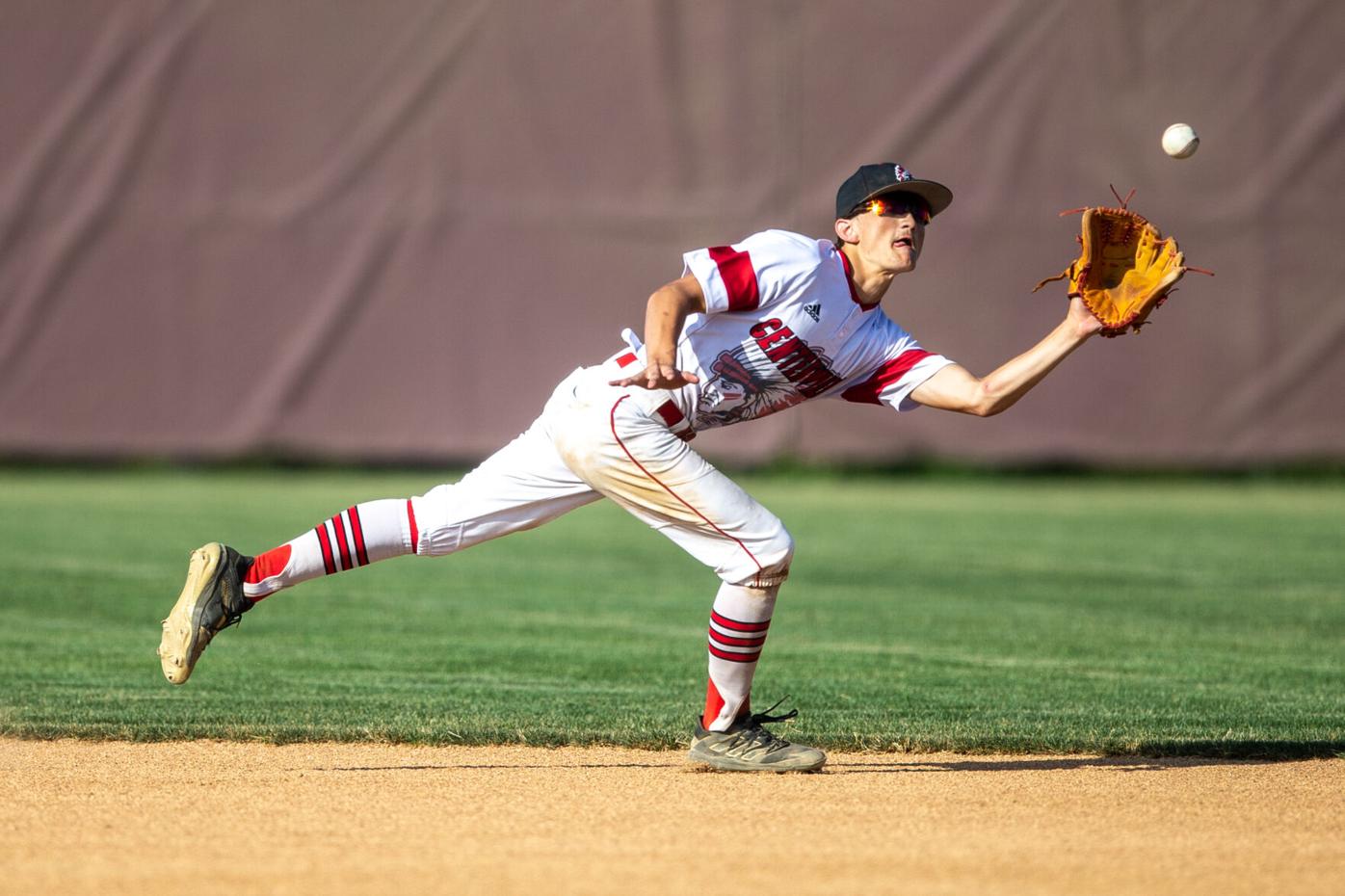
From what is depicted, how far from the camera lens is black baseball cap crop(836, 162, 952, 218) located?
14.9 feet

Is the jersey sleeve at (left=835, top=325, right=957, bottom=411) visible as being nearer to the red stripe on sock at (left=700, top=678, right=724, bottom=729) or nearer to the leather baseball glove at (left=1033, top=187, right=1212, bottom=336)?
the leather baseball glove at (left=1033, top=187, right=1212, bottom=336)

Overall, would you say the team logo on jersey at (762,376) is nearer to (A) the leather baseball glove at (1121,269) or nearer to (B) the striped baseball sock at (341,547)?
Result: (A) the leather baseball glove at (1121,269)

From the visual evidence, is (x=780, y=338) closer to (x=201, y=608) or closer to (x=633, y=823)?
(x=633, y=823)

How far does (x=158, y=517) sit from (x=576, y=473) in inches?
322

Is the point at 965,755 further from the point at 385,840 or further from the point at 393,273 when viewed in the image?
the point at 393,273

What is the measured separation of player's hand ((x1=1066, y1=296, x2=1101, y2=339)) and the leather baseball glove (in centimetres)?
1

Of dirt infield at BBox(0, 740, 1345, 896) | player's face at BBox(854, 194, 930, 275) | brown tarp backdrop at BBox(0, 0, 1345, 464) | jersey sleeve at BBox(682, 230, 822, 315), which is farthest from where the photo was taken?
brown tarp backdrop at BBox(0, 0, 1345, 464)

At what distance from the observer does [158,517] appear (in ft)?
39.3

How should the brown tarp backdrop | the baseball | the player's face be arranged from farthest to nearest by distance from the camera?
the brown tarp backdrop → the baseball → the player's face

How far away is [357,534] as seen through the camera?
4.61m

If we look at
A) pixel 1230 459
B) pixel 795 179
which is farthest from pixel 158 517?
pixel 1230 459

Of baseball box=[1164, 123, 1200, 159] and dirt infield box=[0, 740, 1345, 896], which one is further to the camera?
baseball box=[1164, 123, 1200, 159]

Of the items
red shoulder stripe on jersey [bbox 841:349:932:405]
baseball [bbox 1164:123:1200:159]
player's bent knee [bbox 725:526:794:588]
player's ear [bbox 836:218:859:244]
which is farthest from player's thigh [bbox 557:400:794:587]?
baseball [bbox 1164:123:1200:159]

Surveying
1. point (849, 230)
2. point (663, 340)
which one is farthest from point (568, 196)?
point (663, 340)
